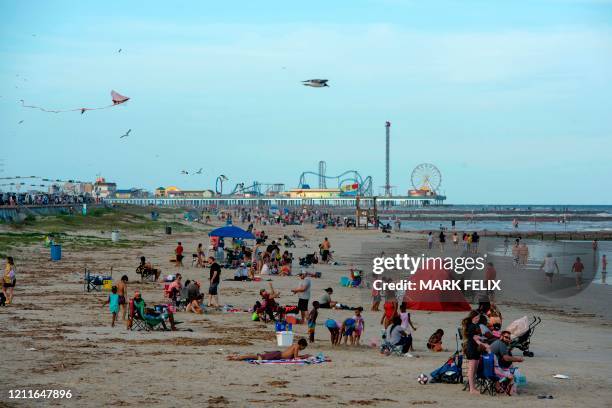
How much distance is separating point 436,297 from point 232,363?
835 cm

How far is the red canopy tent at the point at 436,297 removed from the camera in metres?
19.4

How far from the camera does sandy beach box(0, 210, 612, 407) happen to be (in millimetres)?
10234

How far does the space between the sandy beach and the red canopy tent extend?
0.83 ft

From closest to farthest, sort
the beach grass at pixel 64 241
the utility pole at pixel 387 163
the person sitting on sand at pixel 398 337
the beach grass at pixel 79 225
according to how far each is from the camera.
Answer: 1. the person sitting on sand at pixel 398 337
2. the beach grass at pixel 64 241
3. the beach grass at pixel 79 225
4. the utility pole at pixel 387 163

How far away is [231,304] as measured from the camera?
65.4ft

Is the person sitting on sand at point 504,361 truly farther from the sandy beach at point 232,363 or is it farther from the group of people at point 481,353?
the sandy beach at point 232,363

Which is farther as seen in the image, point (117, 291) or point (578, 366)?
point (117, 291)

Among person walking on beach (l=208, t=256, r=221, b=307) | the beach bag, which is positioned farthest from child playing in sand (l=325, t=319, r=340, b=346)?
person walking on beach (l=208, t=256, r=221, b=307)

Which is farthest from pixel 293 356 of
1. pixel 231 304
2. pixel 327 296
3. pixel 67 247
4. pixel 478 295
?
pixel 67 247

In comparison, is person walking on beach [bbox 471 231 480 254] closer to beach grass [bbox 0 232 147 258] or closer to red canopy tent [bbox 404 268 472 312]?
beach grass [bbox 0 232 147 258]

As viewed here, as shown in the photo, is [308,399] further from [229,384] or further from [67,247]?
[67,247]

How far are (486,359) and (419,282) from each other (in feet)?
27.7

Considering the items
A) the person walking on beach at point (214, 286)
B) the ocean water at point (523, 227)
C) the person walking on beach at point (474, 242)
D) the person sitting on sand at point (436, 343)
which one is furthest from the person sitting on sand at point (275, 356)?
the ocean water at point (523, 227)

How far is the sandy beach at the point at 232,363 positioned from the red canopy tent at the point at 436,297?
0.25 metres
